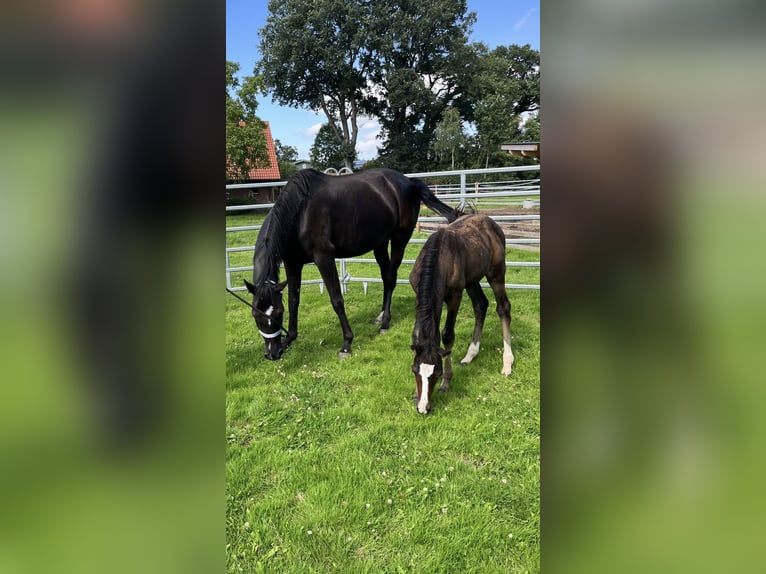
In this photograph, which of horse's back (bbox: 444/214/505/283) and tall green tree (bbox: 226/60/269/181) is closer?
horse's back (bbox: 444/214/505/283)

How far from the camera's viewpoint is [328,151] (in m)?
30.0

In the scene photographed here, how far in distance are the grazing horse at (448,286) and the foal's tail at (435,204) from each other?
640 mm

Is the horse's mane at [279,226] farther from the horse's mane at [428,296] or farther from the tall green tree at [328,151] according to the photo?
the tall green tree at [328,151]

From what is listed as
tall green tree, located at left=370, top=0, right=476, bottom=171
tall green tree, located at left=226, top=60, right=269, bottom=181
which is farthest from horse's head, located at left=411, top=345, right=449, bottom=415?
tall green tree, located at left=370, top=0, right=476, bottom=171

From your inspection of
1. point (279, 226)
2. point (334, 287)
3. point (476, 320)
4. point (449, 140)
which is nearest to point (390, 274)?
point (334, 287)

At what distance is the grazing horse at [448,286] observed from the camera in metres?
2.82

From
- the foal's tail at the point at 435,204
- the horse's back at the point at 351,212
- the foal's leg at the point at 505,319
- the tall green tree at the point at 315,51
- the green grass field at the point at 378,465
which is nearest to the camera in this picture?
the green grass field at the point at 378,465

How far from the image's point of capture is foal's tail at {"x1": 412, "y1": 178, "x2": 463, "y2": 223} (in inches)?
175

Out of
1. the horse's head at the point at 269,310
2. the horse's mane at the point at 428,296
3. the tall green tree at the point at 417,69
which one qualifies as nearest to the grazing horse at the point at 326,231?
the horse's head at the point at 269,310

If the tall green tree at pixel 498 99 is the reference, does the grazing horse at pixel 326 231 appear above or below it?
below

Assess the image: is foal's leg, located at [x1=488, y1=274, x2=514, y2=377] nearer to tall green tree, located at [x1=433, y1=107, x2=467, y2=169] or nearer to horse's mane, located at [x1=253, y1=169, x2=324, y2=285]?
horse's mane, located at [x1=253, y1=169, x2=324, y2=285]

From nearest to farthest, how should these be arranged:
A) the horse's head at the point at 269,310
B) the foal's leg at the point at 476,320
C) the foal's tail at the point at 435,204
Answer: the horse's head at the point at 269,310 < the foal's leg at the point at 476,320 < the foal's tail at the point at 435,204

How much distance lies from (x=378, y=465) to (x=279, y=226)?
2.30 metres

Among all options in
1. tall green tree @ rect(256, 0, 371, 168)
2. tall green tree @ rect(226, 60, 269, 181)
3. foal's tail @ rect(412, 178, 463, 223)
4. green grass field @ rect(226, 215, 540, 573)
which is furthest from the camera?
tall green tree @ rect(256, 0, 371, 168)
